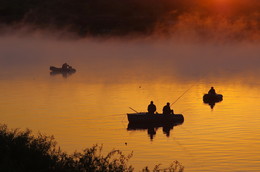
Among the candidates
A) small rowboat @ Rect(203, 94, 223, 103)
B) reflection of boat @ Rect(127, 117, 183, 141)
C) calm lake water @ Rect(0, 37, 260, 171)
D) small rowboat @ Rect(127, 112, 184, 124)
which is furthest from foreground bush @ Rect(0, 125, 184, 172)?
small rowboat @ Rect(203, 94, 223, 103)

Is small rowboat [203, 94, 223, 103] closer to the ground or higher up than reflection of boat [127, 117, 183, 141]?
higher up

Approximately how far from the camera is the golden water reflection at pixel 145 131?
2160 inches

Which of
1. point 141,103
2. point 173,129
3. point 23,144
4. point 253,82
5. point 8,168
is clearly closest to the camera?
point 8,168

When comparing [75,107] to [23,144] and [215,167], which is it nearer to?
[215,167]

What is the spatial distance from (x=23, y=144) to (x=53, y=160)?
103 inches

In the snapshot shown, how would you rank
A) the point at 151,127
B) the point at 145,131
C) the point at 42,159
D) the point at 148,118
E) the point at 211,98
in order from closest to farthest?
1. the point at 42,159
2. the point at 145,131
3. the point at 151,127
4. the point at 148,118
5. the point at 211,98

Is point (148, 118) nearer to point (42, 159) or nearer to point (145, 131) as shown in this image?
point (145, 131)

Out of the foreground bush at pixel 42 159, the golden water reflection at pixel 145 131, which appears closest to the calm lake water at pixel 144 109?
the golden water reflection at pixel 145 131

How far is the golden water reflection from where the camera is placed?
5488 centimetres

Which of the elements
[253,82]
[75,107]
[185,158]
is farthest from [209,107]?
[253,82]

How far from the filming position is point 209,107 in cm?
8819

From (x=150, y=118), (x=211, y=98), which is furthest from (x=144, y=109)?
(x=150, y=118)

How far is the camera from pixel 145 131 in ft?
224

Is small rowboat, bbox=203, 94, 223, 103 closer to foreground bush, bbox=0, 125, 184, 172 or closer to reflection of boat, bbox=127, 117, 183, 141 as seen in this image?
reflection of boat, bbox=127, 117, 183, 141
